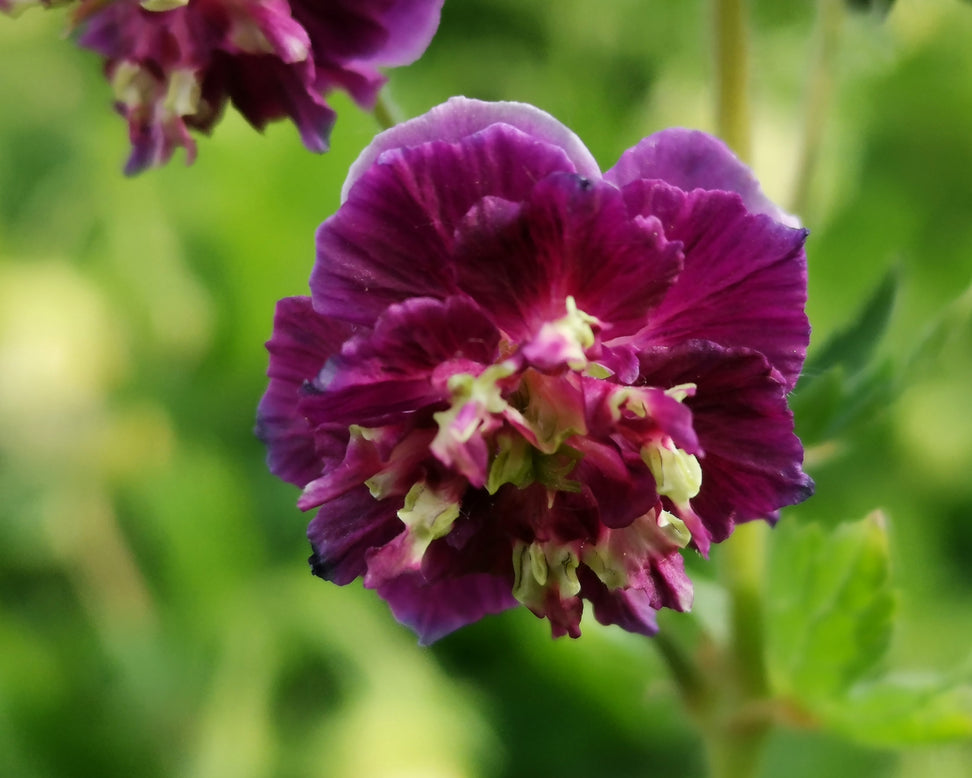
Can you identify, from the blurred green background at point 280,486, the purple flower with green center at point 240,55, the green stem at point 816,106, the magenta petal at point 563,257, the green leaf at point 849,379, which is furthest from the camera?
the blurred green background at point 280,486

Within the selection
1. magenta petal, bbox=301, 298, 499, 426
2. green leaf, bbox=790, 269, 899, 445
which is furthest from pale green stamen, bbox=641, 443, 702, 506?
green leaf, bbox=790, 269, 899, 445

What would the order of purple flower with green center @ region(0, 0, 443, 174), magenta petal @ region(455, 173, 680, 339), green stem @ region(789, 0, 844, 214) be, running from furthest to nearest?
green stem @ region(789, 0, 844, 214) → purple flower with green center @ region(0, 0, 443, 174) → magenta petal @ region(455, 173, 680, 339)

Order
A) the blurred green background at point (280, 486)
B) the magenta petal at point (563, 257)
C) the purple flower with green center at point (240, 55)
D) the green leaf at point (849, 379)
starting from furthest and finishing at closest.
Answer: the blurred green background at point (280, 486) → the green leaf at point (849, 379) → the purple flower with green center at point (240, 55) → the magenta petal at point (563, 257)

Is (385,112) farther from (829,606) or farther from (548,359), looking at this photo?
(829,606)

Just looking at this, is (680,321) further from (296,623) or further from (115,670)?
(115,670)

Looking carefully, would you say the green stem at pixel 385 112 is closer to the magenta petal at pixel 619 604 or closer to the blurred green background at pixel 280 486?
the magenta petal at pixel 619 604

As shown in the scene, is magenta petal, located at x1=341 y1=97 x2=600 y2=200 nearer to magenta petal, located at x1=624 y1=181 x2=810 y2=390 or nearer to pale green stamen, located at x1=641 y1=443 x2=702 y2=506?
magenta petal, located at x1=624 y1=181 x2=810 y2=390

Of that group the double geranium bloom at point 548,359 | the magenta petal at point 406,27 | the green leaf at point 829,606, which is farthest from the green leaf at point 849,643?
the magenta petal at point 406,27
